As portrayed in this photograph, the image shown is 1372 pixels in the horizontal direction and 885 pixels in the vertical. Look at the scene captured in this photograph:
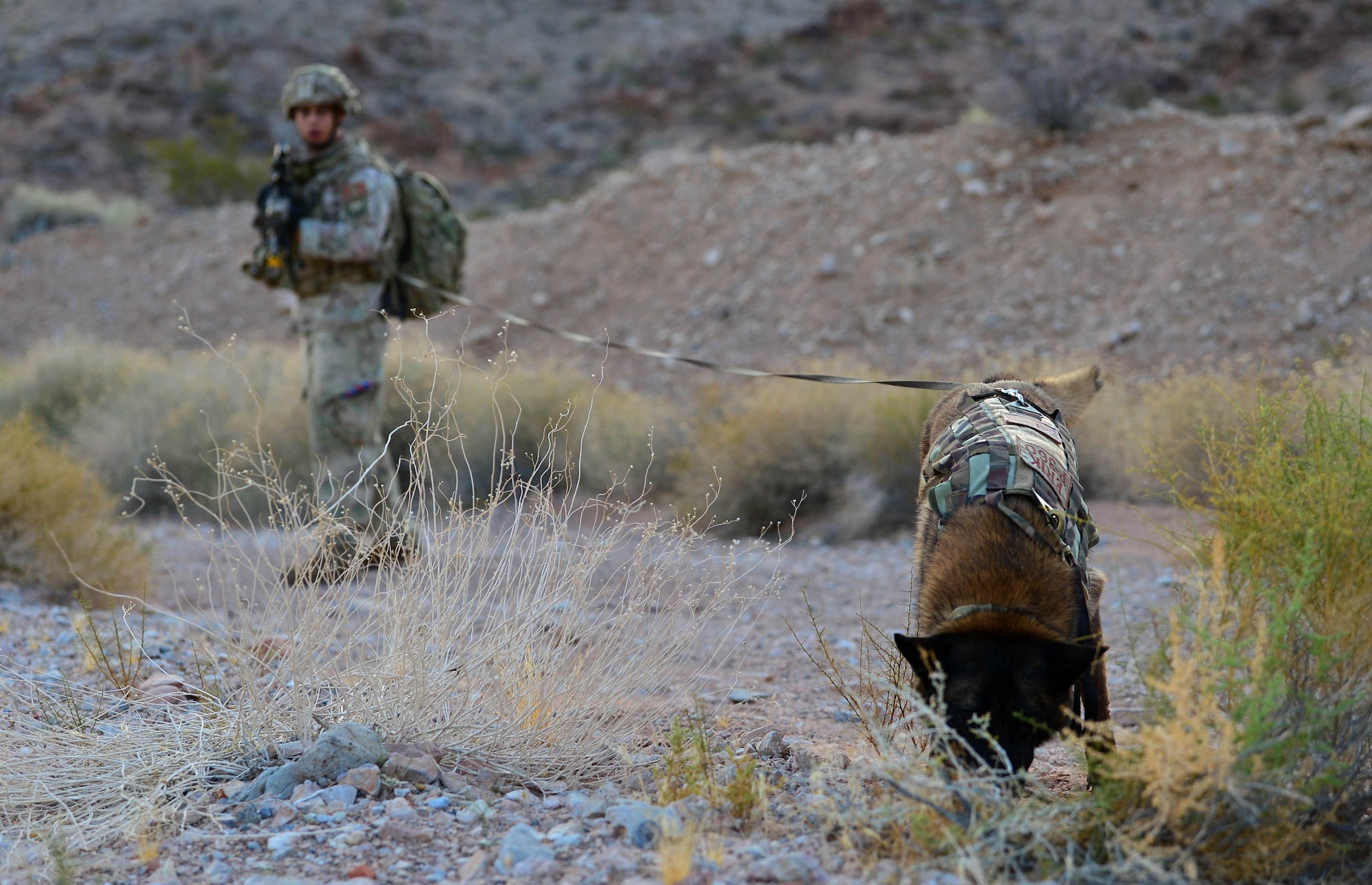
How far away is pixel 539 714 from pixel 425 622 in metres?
0.45

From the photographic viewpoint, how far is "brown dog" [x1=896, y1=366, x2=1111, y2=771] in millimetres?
2723

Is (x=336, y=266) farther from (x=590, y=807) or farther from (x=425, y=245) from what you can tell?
(x=590, y=807)

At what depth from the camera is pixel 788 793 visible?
126 inches

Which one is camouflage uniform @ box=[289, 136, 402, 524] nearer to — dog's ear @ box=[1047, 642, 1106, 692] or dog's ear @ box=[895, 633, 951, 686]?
dog's ear @ box=[895, 633, 951, 686]

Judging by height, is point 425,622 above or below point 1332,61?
below

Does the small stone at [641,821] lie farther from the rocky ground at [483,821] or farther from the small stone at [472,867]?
the small stone at [472,867]

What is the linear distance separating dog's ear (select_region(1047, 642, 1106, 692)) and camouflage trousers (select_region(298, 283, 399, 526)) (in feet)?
14.8

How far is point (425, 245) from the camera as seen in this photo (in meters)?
6.79

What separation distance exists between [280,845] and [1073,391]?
330cm

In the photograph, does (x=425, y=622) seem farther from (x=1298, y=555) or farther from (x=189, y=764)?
(x=1298, y=555)

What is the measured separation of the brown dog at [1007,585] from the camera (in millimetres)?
2723

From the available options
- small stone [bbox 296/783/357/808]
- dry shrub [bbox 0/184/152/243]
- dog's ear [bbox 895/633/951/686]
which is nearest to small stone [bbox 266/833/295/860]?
small stone [bbox 296/783/357/808]

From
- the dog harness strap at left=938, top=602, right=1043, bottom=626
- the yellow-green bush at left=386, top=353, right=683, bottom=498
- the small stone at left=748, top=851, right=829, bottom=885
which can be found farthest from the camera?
the yellow-green bush at left=386, top=353, right=683, bottom=498

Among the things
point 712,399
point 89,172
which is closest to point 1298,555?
point 712,399
